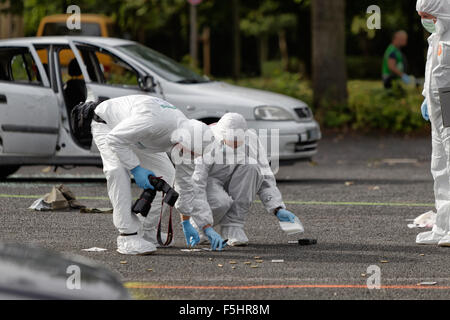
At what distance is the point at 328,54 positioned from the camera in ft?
62.7

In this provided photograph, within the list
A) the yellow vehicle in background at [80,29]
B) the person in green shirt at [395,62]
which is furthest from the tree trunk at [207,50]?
the person in green shirt at [395,62]

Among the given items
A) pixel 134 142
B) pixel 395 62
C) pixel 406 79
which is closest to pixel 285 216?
pixel 134 142

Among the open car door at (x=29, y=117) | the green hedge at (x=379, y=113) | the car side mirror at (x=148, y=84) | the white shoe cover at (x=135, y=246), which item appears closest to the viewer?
the white shoe cover at (x=135, y=246)

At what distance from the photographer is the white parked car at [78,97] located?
1191cm

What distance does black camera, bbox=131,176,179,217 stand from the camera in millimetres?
7266

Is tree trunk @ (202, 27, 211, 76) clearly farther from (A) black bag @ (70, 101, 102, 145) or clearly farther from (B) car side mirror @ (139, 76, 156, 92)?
(A) black bag @ (70, 101, 102, 145)

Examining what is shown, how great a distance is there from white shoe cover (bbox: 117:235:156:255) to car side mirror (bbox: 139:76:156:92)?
4698 mm

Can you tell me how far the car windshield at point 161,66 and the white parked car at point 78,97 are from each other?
19 millimetres

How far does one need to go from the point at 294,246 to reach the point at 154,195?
130cm

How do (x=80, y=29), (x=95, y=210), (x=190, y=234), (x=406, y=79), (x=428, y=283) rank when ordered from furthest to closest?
1. (x=80, y=29)
2. (x=406, y=79)
3. (x=95, y=210)
4. (x=190, y=234)
5. (x=428, y=283)

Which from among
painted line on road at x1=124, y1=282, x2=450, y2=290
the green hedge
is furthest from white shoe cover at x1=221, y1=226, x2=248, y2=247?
the green hedge

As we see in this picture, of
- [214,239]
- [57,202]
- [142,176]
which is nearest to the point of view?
[142,176]

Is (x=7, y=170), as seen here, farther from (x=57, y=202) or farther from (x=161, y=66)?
(x=57, y=202)

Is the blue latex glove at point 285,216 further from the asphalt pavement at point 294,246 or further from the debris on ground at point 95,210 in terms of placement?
the debris on ground at point 95,210
